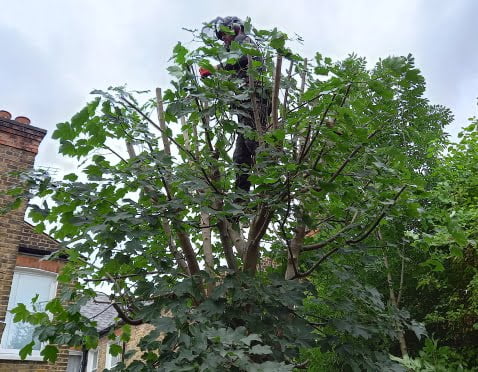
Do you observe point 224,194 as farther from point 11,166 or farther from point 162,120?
point 11,166

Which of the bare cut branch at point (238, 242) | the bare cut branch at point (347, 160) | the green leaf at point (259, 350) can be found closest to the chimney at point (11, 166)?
the bare cut branch at point (238, 242)

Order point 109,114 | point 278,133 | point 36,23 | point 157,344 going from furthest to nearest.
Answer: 1. point 36,23
2. point 109,114
3. point 157,344
4. point 278,133

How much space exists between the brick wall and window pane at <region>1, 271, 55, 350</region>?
0.94 ft

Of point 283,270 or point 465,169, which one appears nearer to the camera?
point 283,270

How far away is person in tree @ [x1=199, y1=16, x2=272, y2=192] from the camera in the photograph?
10.7 feet

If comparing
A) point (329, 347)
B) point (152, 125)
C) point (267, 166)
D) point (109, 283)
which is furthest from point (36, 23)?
point (329, 347)

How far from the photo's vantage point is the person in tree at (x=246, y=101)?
3.25 meters

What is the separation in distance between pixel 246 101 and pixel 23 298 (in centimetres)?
800

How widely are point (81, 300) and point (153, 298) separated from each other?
18.2 inches

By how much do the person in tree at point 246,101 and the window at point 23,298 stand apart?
20.8ft

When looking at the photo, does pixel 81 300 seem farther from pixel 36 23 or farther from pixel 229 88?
pixel 36 23

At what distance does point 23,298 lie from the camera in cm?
929

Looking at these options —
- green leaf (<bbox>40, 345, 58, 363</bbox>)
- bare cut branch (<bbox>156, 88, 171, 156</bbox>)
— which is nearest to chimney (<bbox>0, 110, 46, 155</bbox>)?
bare cut branch (<bbox>156, 88, 171, 156</bbox>)

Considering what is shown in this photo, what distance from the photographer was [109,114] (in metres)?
2.92
